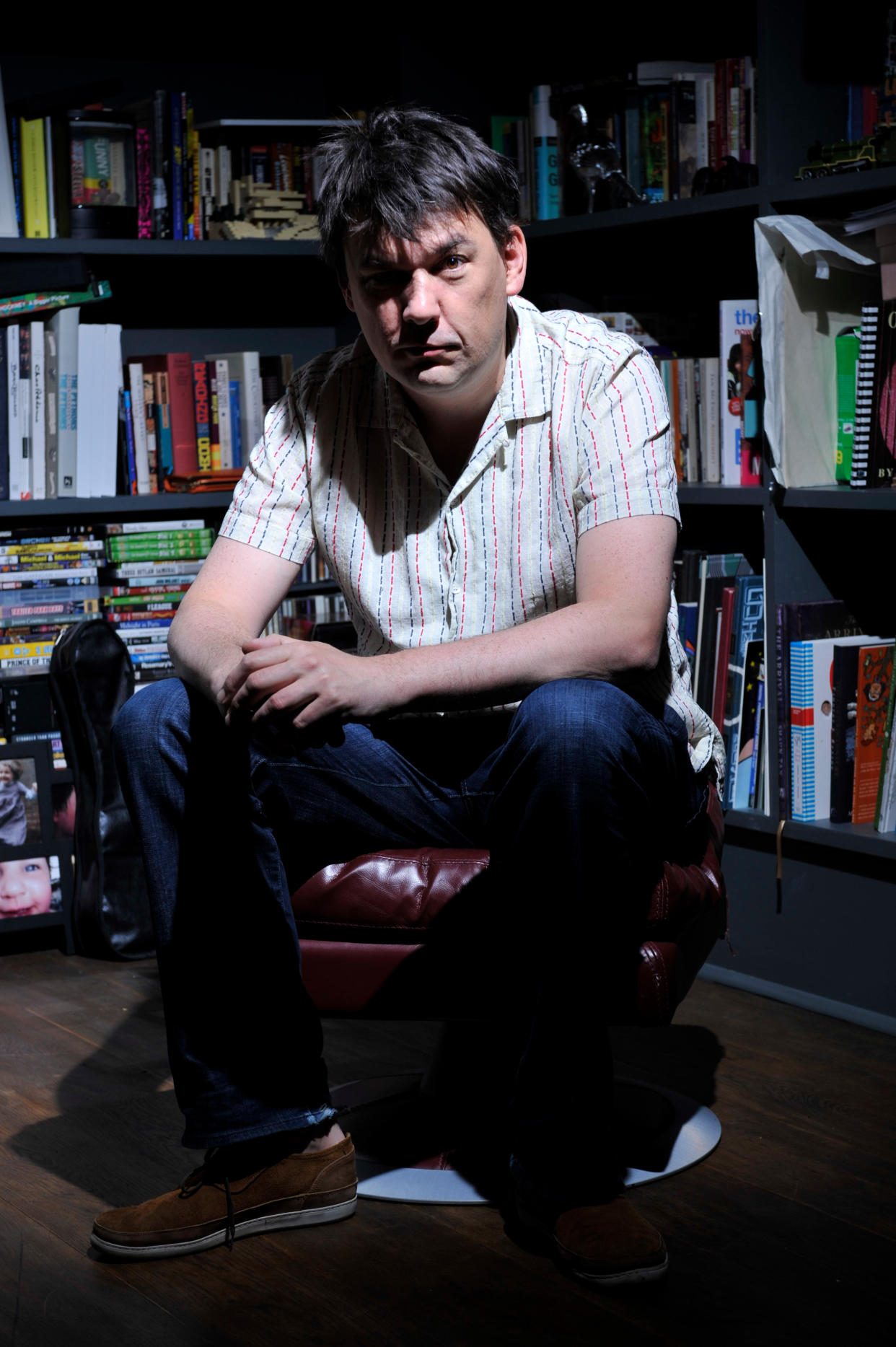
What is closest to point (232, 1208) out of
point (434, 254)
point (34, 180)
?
point (434, 254)

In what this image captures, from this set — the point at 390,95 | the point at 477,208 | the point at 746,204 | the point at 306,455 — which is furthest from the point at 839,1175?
the point at 390,95

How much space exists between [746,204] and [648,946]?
126cm

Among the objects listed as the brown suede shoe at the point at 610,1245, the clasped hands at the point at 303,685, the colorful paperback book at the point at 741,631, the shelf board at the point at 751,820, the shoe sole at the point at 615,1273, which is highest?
the clasped hands at the point at 303,685

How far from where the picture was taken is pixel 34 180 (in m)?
2.74

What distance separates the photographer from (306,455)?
1.79 metres

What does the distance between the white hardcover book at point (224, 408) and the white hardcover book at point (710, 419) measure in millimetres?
960

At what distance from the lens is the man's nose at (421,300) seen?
1580 millimetres

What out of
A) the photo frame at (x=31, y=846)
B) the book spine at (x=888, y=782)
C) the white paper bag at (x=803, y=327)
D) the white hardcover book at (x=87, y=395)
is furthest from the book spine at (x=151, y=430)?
the book spine at (x=888, y=782)

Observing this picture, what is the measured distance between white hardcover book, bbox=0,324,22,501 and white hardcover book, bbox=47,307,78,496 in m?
0.07

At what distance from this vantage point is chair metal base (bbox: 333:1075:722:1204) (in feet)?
5.45

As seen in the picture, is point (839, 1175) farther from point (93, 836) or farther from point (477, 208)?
point (93, 836)

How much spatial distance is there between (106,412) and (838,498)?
4.45 ft

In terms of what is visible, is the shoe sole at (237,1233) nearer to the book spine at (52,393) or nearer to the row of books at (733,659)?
the row of books at (733,659)

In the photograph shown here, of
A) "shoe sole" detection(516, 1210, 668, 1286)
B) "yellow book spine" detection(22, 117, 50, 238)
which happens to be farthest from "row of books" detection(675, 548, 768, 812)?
"yellow book spine" detection(22, 117, 50, 238)
